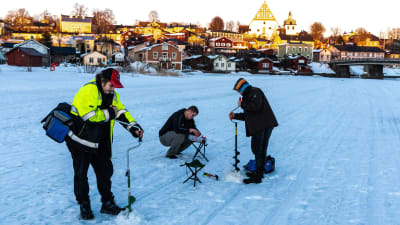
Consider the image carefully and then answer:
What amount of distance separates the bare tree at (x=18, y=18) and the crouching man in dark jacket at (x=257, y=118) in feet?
545

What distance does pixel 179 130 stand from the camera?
709 centimetres

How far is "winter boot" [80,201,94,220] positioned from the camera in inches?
174

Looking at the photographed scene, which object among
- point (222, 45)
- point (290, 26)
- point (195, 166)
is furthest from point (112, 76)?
point (290, 26)

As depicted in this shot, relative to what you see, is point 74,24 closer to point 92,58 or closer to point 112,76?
point 92,58

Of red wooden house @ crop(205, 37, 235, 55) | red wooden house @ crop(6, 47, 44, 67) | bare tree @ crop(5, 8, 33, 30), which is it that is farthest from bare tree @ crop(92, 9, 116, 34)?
red wooden house @ crop(6, 47, 44, 67)

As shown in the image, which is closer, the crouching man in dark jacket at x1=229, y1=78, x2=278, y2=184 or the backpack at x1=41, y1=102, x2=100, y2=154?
the backpack at x1=41, y1=102, x2=100, y2=154

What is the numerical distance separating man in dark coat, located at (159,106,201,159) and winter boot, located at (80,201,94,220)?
2925mm

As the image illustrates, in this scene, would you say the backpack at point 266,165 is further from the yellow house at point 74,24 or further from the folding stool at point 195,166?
the yellow house at point 74,24

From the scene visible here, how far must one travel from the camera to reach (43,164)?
677 cm

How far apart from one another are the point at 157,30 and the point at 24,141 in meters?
126

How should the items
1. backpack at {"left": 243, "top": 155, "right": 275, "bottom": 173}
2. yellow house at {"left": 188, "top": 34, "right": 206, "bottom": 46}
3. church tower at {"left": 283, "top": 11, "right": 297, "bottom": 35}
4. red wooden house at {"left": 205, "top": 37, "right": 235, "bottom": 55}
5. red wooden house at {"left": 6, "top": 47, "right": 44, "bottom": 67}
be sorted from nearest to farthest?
backpack at {"left": 243, "top": 155, "right": 275, "bottom": 173}, red wooden house at {"left": 6, "top": 47, "right": 44, "bottom": 67}, red wooden house at {"left": 205, "top": 37, "right": 235, "bottom": 55}, yellow house at {"left": 188, "top": 34, "right": 206, "bottom": 46}, church tower at {"left": 283, "top": 11, "right": 297, "bottom": 35}

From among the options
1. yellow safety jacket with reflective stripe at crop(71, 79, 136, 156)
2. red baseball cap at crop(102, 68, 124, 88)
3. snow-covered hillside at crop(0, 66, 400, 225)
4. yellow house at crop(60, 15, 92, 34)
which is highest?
yellow house at crop(60, 15, 92, 34)

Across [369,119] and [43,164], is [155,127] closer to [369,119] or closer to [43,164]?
[43,164]

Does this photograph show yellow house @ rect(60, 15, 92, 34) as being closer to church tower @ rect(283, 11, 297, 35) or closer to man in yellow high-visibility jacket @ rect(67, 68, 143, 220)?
church tower @ rect(283, 11, 297, 35)
